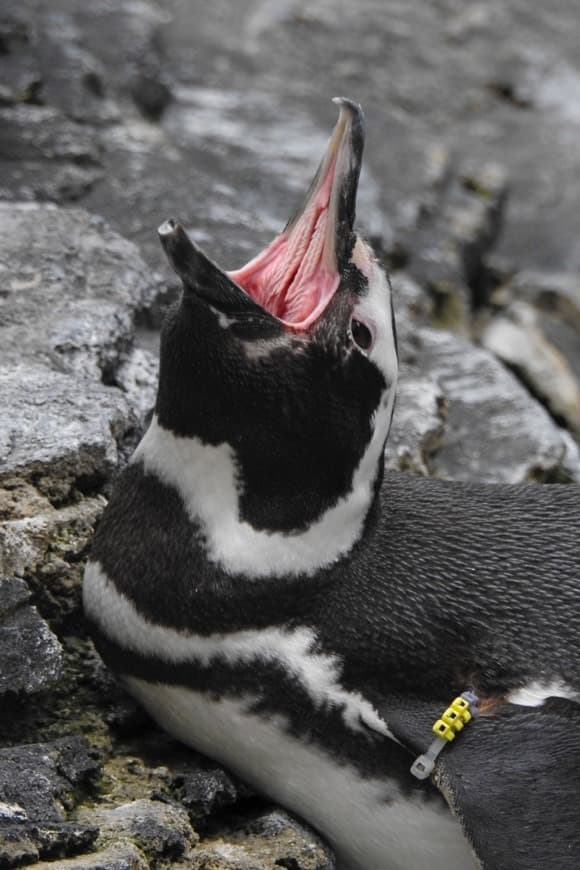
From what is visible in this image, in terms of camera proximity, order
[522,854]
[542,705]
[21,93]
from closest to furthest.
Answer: [522,854], [542,705], [21,93]

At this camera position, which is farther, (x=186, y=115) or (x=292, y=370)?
(x=186, y=115)

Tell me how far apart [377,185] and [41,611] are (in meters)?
2.98

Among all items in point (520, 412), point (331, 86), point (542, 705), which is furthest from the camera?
point (331, 86)

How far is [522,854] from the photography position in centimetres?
237

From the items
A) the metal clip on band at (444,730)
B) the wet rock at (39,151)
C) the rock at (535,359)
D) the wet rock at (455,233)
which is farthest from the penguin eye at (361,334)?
the wet rock at (455,233)

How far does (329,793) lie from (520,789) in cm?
38

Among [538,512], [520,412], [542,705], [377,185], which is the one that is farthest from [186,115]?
[542,705]

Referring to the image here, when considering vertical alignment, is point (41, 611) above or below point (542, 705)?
below

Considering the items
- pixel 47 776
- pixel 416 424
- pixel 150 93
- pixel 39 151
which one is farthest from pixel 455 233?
pixel 47 776

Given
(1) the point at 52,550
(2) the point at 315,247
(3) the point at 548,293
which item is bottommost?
(1) the point at 52,550

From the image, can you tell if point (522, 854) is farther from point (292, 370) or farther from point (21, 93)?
point (21, 93)

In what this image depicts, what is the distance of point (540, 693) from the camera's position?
8.46ft

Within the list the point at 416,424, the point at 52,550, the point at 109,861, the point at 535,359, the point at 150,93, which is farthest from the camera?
the point at 150,93

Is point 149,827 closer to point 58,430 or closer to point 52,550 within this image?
point 52,550
